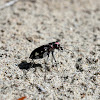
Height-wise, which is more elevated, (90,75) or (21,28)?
(21,28)

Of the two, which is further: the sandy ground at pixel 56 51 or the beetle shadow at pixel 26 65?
the beetle shadow at pixel 26 65

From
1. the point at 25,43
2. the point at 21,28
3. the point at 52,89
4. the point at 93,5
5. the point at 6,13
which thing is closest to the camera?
the point at 52,89

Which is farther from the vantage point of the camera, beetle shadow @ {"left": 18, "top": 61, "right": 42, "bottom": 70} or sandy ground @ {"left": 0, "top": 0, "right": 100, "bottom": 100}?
beetle shadow @ {"left": 18, "top": 61, "right": 42, "bottom": 70}

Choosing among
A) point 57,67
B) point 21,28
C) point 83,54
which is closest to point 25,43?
point 21,28

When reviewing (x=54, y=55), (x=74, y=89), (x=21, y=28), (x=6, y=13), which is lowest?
(x=74, y=89)

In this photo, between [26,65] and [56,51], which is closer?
[26,65]

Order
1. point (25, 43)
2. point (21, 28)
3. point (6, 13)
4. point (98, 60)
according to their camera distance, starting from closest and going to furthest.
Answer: point (98, 60), point (25, 43), point (21, 28), point (6, 13)

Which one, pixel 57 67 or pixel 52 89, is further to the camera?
pixel 57 67

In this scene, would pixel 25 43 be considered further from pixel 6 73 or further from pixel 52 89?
pixel 52 89
